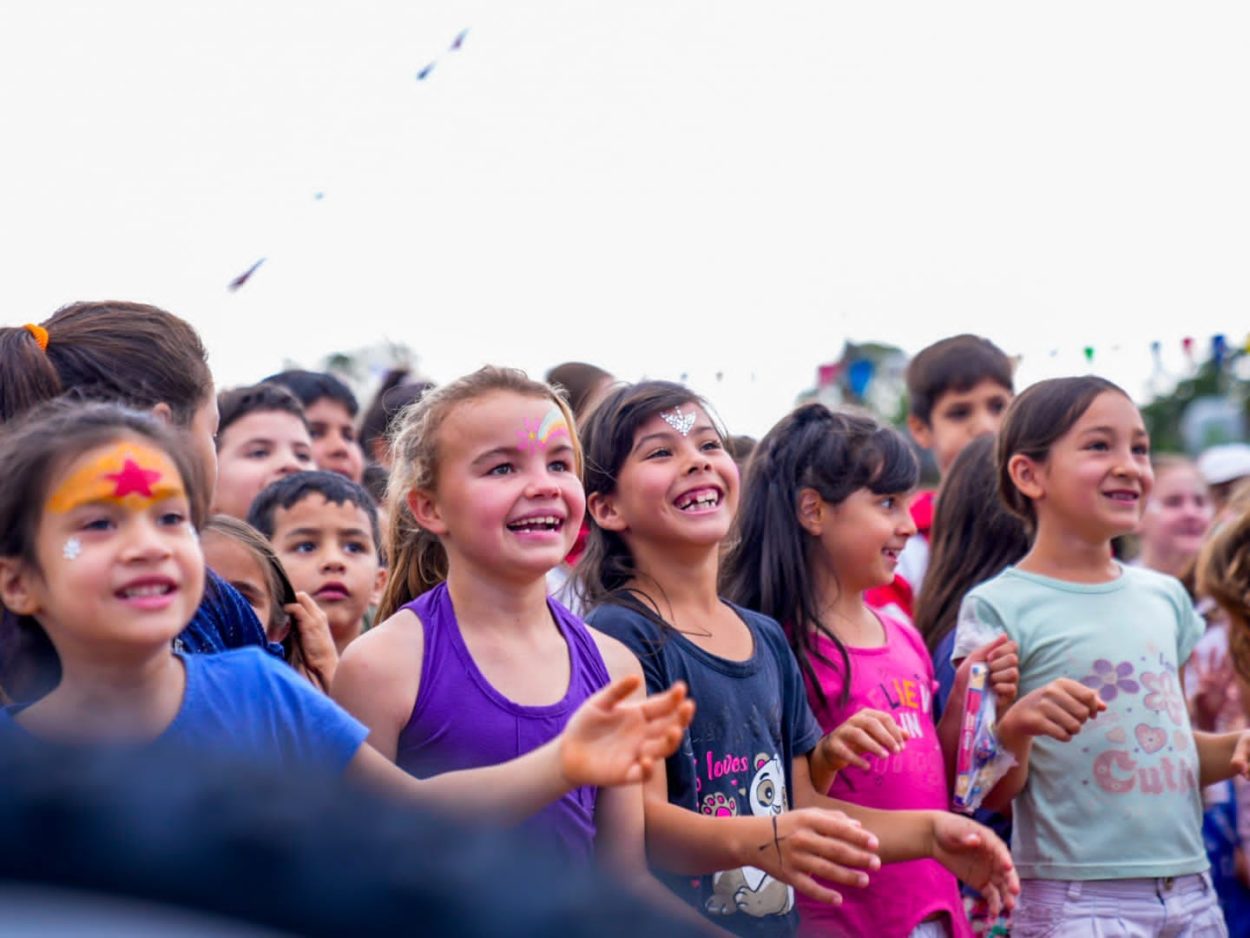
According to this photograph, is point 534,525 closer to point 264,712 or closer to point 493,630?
point 493,630

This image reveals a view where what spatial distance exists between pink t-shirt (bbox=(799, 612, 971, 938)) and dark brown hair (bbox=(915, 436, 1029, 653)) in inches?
31.1

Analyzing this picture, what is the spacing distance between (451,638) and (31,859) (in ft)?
8.23

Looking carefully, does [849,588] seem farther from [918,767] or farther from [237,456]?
[237,456]

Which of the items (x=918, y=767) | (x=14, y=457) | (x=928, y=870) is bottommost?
(x=928, y=870)

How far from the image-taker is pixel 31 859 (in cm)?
52

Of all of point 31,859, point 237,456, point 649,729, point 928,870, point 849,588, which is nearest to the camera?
point 31,859

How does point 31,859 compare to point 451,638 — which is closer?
point 31,859

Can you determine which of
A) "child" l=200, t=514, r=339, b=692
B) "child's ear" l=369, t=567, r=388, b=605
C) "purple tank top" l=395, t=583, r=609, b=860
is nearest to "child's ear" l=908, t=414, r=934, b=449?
"child's ear" l=369, t=567, r=388, b=605

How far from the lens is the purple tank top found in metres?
2.87

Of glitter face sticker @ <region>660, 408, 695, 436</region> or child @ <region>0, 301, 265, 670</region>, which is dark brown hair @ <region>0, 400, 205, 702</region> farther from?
glitter face sticker @ <region>660, 408, 695, 436</region>

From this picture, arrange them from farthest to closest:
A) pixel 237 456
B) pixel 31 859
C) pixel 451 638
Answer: pixel 237 456, pixel 451 638, pixel 31 859

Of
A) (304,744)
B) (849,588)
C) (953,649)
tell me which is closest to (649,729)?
(304,744)

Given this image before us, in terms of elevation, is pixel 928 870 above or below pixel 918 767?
below

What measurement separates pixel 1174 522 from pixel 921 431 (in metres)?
1.50
